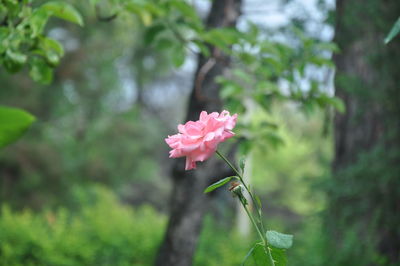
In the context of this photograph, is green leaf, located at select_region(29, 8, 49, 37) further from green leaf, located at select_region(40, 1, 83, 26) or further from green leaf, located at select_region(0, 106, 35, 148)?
green leaf, located at select_region(0, 106, 35, 148)

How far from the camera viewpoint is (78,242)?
3682mm

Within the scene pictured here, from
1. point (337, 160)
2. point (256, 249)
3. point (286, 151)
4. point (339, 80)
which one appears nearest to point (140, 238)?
point (337, 160)

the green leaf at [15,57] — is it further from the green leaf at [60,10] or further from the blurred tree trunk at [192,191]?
the blurred tree trunk at [192,191]

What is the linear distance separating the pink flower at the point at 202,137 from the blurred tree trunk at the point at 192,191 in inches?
67.1

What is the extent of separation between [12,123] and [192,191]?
6.12 ft

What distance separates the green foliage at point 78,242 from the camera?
11.6 ft

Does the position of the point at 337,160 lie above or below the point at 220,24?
below

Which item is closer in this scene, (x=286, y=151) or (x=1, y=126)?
(x=1, y=126)

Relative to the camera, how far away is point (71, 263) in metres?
3.49

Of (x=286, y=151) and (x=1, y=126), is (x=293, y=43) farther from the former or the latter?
(x=286, y=151)

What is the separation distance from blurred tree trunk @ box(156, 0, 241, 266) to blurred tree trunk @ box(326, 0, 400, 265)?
0.72m

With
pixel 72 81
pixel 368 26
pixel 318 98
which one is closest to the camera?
pixel 318 98

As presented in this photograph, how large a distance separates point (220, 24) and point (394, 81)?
1072mm

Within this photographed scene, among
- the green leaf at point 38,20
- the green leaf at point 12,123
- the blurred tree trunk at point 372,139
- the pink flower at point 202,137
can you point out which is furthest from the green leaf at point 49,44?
the blurred tree trunk at point 372,139
